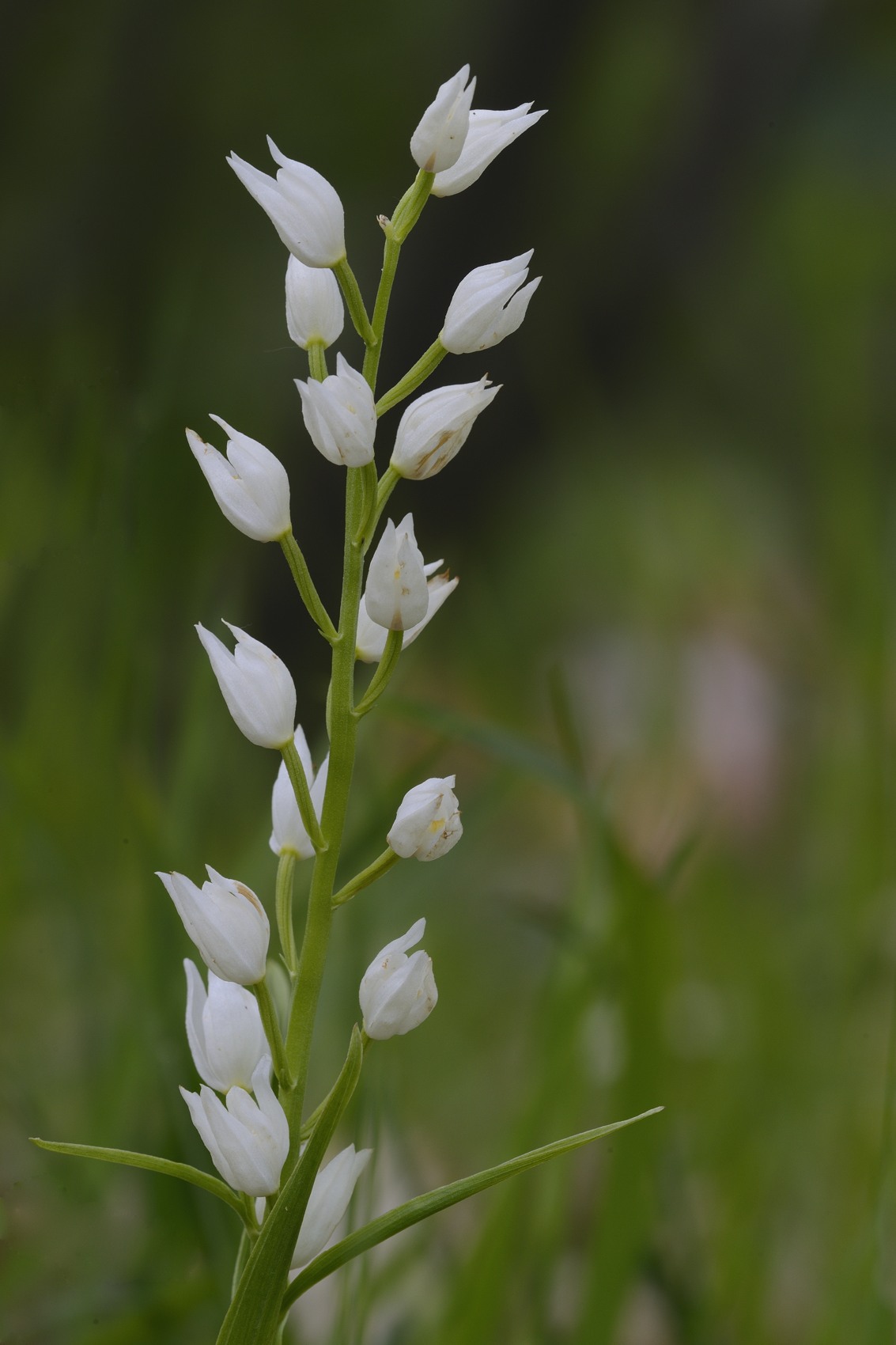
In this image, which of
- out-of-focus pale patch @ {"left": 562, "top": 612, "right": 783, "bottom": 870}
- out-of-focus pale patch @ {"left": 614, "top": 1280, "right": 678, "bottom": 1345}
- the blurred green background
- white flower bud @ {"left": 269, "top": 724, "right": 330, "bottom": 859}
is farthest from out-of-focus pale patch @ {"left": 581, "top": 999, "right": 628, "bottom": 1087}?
out-of-focus pale patch @ {"left": 562, "top": 612, "right": 783, "bottom": 870}

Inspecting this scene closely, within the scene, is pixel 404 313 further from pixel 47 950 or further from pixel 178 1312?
pixel 178 1312

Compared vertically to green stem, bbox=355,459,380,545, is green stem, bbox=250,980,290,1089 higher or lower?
lower

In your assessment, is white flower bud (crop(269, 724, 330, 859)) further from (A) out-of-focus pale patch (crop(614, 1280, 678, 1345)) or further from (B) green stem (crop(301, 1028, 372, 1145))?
(A) out-of-focus pale patch (crop(614, 1280, 678, 1345))

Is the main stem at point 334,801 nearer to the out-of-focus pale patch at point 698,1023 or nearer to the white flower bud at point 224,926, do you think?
the white flower bud at point 224,926

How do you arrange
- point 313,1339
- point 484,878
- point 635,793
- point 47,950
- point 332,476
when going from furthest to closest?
point 635,793
point 332,476
point 484,878
point 47,950
point 313,1339

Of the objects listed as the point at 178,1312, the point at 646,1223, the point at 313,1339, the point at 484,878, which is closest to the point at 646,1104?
the point at 646,1223

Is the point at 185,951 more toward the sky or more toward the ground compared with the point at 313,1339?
more toward the sky

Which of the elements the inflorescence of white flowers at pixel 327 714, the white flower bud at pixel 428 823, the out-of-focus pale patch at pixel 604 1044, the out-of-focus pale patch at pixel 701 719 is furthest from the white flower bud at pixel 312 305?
the out-of-focus pale patch at pixel 701 719

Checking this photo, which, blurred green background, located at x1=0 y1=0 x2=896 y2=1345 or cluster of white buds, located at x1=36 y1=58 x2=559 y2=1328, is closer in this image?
cluster of white buds, located at x1=36 y1=58 x2=559 y2=1328

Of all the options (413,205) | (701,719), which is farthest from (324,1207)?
(701,719)
